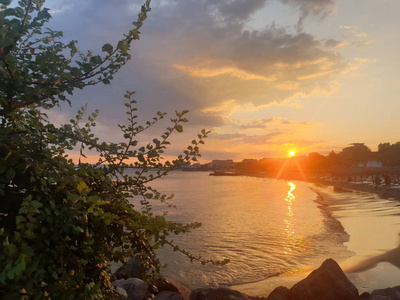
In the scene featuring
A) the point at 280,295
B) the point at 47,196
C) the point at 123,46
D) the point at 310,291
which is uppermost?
the point at 123,46

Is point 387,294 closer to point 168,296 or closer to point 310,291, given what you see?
point 310,291

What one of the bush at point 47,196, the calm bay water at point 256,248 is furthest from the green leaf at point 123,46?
the calm bay water at point 256,248

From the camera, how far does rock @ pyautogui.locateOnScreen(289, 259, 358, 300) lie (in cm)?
846

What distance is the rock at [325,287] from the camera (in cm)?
846

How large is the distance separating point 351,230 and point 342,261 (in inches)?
319

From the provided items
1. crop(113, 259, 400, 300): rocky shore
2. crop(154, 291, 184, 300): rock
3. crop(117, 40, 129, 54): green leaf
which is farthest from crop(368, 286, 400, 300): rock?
crop(117, 40, 129, 54): green leaf

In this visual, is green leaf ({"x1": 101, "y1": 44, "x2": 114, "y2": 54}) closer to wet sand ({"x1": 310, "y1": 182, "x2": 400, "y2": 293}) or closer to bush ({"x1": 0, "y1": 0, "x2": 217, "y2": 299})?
bush ({"x1": 0, "y1": 0, "x2": 217, "y2": 299})

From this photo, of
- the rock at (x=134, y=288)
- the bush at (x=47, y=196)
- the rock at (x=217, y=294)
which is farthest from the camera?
the rock at (x=134, y=288)

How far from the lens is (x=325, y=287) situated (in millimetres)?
8531

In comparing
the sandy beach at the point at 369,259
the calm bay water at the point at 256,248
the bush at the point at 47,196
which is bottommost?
the calm bay water at the point at 256,248

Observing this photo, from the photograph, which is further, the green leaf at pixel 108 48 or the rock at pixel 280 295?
the rock at pixel 280 295

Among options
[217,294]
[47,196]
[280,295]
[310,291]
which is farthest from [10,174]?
[310,291]

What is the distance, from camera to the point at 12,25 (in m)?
2.08

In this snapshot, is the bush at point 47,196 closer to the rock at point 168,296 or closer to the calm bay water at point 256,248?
the rock at point 168,296
